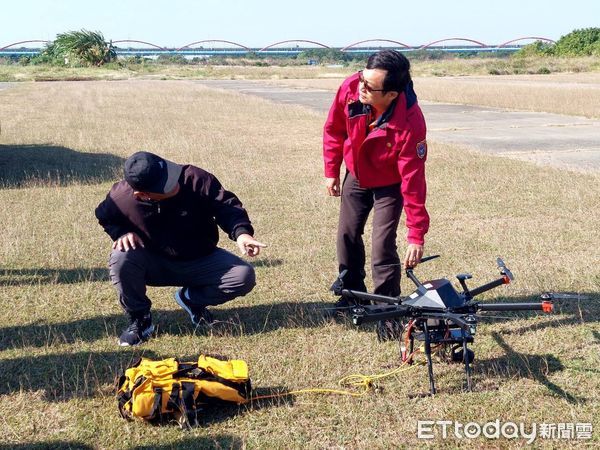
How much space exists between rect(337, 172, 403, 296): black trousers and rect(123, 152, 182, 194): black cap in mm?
1358

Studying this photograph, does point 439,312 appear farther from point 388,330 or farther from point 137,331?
point 137,331

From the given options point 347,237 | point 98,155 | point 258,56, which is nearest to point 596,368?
point 347,237

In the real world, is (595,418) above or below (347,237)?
below

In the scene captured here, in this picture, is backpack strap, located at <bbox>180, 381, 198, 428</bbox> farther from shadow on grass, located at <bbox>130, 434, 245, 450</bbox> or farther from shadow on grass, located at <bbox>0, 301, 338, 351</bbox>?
shadow on grass, located at <bbox>0, 301, 338, 351</bbox>

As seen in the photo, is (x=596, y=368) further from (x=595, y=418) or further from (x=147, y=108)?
(x=147, y=108)

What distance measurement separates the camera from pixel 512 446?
365cm

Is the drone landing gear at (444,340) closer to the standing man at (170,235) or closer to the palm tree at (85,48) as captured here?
the standing man at (170,235)

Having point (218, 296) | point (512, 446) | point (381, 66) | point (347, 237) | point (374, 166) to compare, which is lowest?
point (512, 446)

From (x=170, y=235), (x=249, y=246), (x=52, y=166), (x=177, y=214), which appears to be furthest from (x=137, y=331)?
(x=52, y=166)

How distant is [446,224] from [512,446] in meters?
4.90

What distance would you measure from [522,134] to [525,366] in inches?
553

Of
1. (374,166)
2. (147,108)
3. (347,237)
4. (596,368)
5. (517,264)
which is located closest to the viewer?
(596,368)

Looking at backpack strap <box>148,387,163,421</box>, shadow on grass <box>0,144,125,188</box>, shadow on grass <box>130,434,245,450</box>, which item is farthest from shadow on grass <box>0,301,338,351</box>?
shadow on grass <box>0,144,125,188</box>

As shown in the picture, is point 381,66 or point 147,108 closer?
point 381,66
